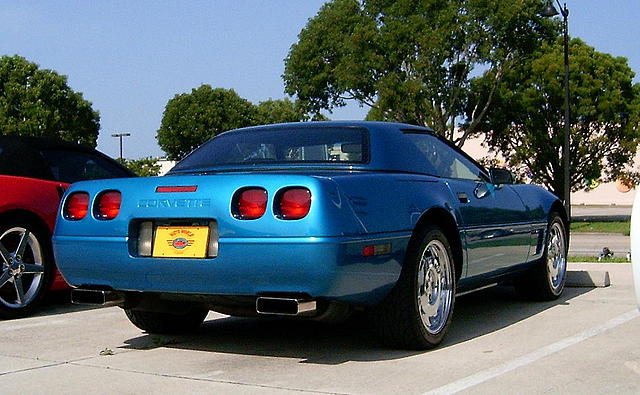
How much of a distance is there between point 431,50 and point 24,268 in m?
25.4

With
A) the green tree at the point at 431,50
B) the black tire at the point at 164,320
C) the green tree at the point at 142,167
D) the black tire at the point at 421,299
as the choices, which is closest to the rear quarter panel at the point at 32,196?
the black tire at the point at 164,320

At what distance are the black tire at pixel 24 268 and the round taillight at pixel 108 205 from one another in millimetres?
1743

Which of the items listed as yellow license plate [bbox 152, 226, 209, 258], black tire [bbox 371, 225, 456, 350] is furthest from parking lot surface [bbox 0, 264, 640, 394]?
yellow license plate [bbox 152, 226, 209, 258]

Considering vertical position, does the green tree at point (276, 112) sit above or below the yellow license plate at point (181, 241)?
above

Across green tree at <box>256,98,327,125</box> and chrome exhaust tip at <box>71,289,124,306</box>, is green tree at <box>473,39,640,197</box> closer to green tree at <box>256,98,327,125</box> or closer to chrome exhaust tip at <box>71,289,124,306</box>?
chrome exhaust tip at <box>71,289,124,306</box>

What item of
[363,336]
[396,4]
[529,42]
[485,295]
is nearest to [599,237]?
[529,42]

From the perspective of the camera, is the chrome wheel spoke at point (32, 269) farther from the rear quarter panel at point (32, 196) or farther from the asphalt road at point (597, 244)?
the asphalt road at point (597, 244)

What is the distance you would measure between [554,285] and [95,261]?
3.88 m

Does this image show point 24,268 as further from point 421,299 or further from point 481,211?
point 481,211

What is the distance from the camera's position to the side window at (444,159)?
553 cm

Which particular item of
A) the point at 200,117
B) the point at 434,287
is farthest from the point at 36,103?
the point at 434,287

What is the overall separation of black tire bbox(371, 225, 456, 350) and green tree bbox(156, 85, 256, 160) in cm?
6468

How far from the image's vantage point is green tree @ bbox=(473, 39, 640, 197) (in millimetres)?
33781

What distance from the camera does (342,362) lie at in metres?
4.62
